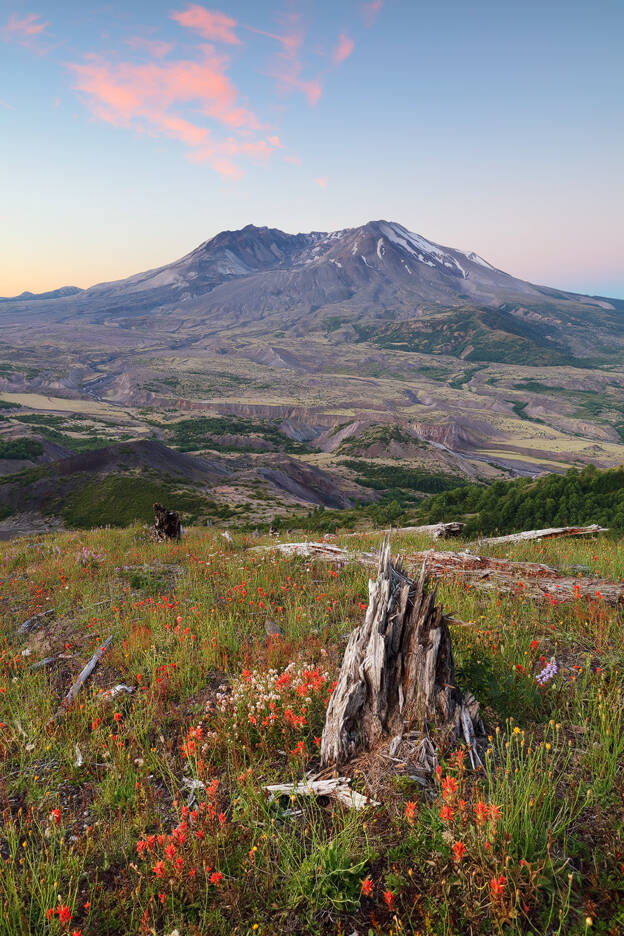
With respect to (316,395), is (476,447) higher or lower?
lower

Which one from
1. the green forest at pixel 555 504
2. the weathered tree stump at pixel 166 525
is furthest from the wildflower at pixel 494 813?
the green forest at pixel 555 504

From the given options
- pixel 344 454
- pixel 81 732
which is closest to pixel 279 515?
pixel 81 732

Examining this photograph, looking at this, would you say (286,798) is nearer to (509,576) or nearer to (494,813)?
(494,813)

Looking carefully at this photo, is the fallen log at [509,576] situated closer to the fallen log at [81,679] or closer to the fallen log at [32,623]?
the fallen log at [81,679]

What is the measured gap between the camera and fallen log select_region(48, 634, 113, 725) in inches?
197

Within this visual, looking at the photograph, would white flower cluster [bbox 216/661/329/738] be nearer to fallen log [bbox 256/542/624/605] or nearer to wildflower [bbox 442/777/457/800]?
wildflower [bbox 442/777/457/800]

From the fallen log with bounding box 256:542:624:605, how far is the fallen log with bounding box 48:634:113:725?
4.68 m

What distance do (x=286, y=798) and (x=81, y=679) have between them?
11.1 feet

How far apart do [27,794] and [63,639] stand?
3413 millimetres

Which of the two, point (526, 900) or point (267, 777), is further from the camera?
point (267, 777)

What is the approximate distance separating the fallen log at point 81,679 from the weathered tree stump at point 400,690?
10.4 feet

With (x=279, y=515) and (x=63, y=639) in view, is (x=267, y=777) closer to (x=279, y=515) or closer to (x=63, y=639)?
(x=63, y=639)

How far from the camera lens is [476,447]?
138625 mm

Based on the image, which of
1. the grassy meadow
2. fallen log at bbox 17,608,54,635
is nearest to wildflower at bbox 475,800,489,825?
the grassy meadow
